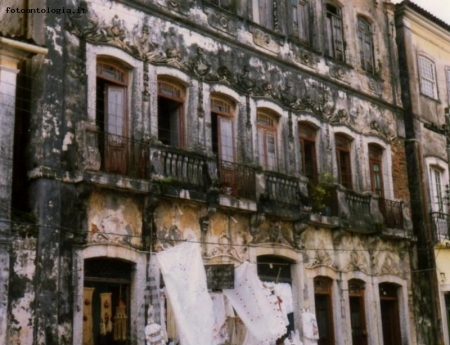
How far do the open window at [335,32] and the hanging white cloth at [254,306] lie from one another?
25.8ft

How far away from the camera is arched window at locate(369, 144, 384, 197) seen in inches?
737

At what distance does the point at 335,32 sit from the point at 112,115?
797 cm

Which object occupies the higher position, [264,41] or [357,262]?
[264,41]

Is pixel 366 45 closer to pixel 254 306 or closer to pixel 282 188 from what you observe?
pixel 282 188

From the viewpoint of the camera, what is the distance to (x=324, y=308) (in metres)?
16.2

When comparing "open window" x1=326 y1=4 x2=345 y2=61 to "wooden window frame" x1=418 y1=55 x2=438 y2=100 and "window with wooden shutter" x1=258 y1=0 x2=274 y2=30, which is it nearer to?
"window with wooden shutter" x1=258 y1=0 x2=274 y2=30

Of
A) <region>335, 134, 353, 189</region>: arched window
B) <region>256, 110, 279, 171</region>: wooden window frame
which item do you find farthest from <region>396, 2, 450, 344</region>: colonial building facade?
<region>256, 110, 279, 171</region>: wooden window frame

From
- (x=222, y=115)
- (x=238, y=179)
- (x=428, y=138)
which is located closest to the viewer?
(x=238, y=179)

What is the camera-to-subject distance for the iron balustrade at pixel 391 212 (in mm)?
18155

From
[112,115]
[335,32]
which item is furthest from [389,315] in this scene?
[112,115]

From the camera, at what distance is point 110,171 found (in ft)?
40.4

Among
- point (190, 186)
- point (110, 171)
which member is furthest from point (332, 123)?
point (110, 171)

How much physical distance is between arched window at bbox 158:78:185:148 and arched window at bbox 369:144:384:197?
663 centimetres

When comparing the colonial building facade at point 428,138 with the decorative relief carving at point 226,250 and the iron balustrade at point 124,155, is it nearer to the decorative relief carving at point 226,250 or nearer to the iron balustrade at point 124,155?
the decorative relief carving at point 226,250
